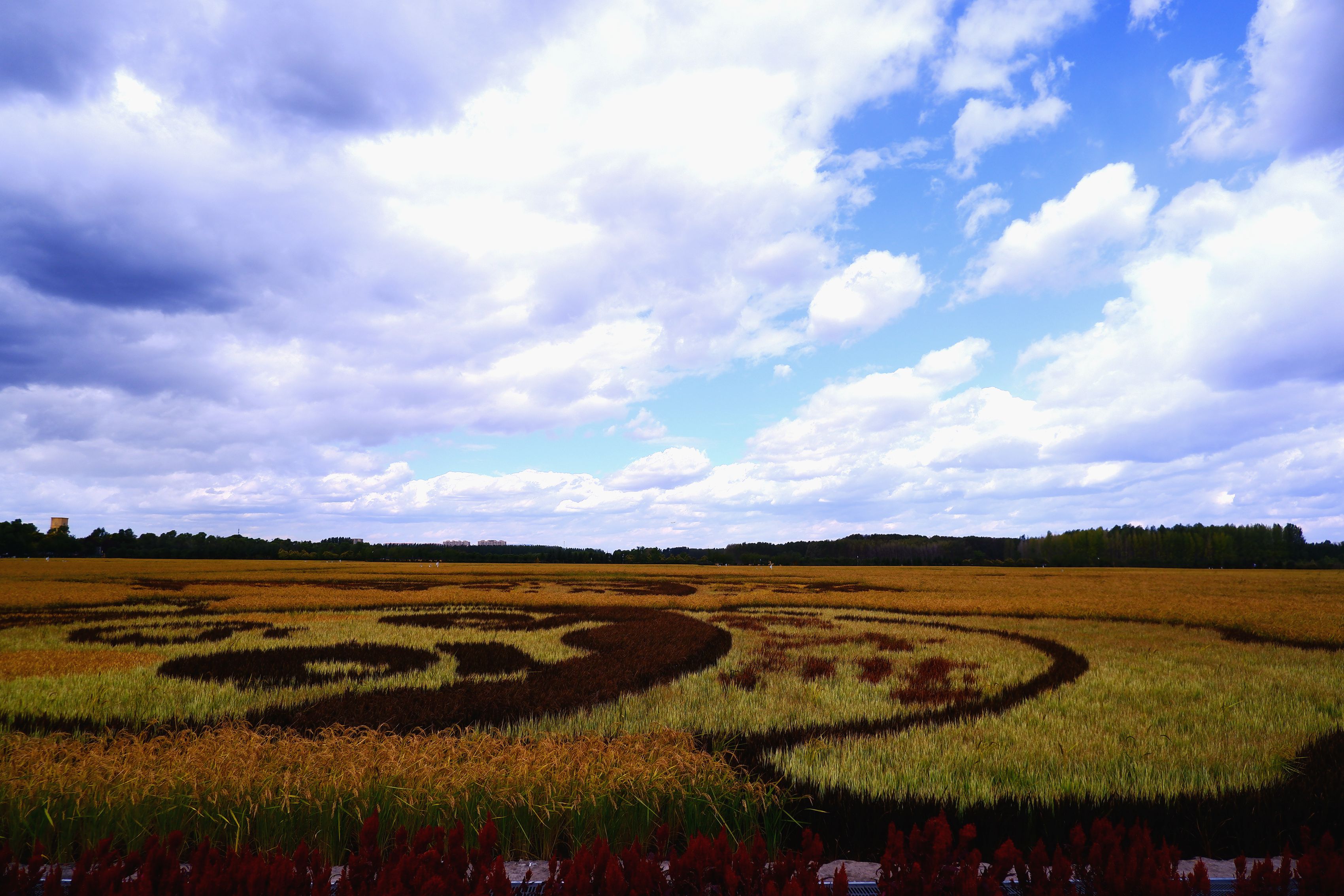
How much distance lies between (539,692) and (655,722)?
3331 mm

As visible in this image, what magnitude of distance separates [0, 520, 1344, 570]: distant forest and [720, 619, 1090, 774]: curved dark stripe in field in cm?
9875

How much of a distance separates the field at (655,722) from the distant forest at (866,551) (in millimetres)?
92665

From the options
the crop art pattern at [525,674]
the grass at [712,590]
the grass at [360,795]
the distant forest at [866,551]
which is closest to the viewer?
the grass at [360,795]

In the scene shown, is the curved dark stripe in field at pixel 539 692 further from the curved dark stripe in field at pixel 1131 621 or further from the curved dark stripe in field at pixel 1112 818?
the curved dark stripe in field at pixel 1131 621

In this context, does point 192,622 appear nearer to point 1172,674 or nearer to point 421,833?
point 421,833

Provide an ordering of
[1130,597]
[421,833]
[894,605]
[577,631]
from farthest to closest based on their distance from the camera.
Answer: [1130,597] → [894,605] → [577,631] → [421,833]

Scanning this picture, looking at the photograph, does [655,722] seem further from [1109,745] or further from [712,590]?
[712,590]

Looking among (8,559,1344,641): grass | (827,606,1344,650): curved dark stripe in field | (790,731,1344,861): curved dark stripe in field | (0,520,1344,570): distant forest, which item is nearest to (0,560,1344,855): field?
(790,731,1344,861): curved dark stripe in field

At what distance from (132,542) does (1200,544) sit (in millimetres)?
228259

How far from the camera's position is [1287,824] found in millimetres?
6734

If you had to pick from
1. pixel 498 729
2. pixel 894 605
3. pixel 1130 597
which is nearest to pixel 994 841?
pixel 498 729

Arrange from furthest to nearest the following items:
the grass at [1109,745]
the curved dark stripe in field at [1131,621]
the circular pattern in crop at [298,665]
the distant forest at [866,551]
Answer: the distant forest at [866,551], the curved dark stripe in field at [1131,621], the circular pattern in crop at [298,665], the grass at [1109,745]

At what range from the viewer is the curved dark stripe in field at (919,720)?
912cm

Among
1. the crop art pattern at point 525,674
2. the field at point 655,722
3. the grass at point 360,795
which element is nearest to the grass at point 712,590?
the field at point 655,722
